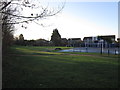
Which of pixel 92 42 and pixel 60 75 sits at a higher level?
pixel 92 42

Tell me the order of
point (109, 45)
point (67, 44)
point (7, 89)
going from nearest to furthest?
1. point (7, 89)
2. point (109, 45)
3. point (67, 44)

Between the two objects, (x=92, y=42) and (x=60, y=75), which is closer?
(x=60, y=75)


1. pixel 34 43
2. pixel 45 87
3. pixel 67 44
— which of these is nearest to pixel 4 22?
pixel 45 87

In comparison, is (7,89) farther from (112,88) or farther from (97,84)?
(112,88)

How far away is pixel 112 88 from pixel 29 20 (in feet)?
11.7

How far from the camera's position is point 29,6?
13.5 feet

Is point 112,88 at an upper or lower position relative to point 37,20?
lower

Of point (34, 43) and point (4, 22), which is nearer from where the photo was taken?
point (4, 22)

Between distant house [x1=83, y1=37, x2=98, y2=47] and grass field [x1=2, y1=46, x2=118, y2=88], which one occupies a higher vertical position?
distant house [x1=83, y1=37, x2=98, y2=47]

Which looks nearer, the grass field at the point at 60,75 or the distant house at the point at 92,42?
the grass field at the point at 60,75

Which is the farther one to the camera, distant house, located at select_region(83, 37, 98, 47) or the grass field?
distant house, located at select_region(83, 37, 98, 47)

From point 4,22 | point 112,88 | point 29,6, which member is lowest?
point 112,88

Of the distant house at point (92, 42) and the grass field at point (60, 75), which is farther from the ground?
the distant house at point (92, 42)

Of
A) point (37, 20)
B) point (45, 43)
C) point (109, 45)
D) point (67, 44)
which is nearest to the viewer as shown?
point (37, 20)
